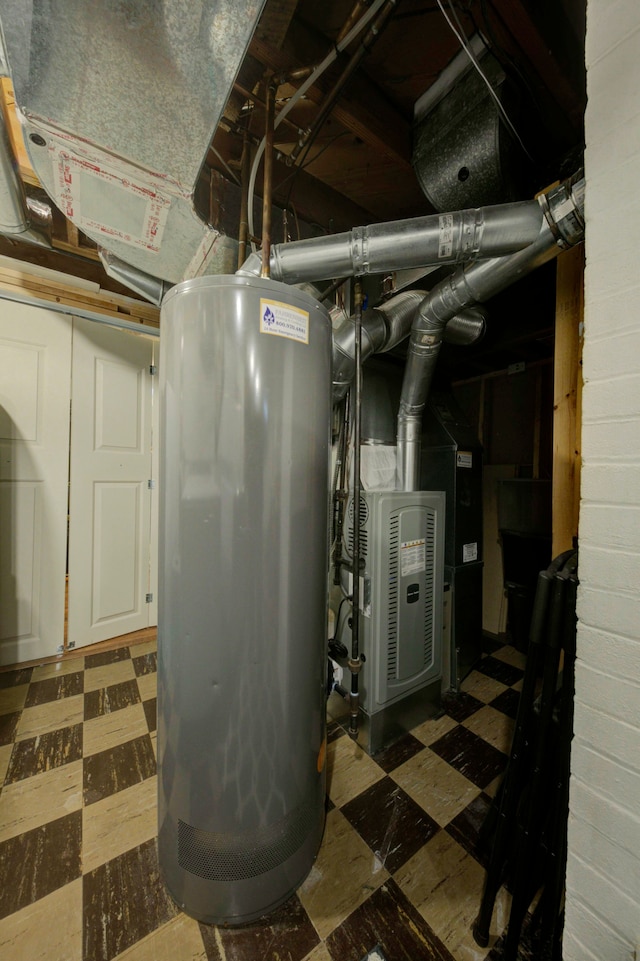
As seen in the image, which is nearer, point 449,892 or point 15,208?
point 449,892

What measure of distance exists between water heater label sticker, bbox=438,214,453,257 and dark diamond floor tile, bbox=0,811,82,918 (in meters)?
2.35

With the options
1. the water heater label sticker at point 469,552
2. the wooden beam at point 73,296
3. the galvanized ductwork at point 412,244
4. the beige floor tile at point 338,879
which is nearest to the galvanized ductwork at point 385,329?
the galvanized ductwork at point 412,244

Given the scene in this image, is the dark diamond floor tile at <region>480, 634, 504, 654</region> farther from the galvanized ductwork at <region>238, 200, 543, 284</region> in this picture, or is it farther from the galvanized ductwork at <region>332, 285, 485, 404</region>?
the galvanized ductwork at <region>238, 200, 543, 284</region>

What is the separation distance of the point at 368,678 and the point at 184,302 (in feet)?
5.35

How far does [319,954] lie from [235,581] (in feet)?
3.28

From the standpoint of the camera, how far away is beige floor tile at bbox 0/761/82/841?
3.87 ft

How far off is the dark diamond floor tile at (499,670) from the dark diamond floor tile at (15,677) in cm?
285

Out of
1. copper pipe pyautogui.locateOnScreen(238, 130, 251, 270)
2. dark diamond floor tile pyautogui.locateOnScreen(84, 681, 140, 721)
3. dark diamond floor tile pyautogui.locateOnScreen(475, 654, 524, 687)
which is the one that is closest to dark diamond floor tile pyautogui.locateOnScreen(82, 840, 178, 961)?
dark diamond floor tile pyautogui.locateOnScreen(84, 681, 140, 721)

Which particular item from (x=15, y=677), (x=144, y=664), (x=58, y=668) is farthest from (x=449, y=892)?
(x=15, y=677)

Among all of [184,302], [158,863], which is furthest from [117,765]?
[184,302]

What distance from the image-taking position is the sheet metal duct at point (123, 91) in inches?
29.7

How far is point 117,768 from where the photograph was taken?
4.65ft

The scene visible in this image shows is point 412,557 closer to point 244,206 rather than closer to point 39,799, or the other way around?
point 244,206

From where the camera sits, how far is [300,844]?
0.97m
